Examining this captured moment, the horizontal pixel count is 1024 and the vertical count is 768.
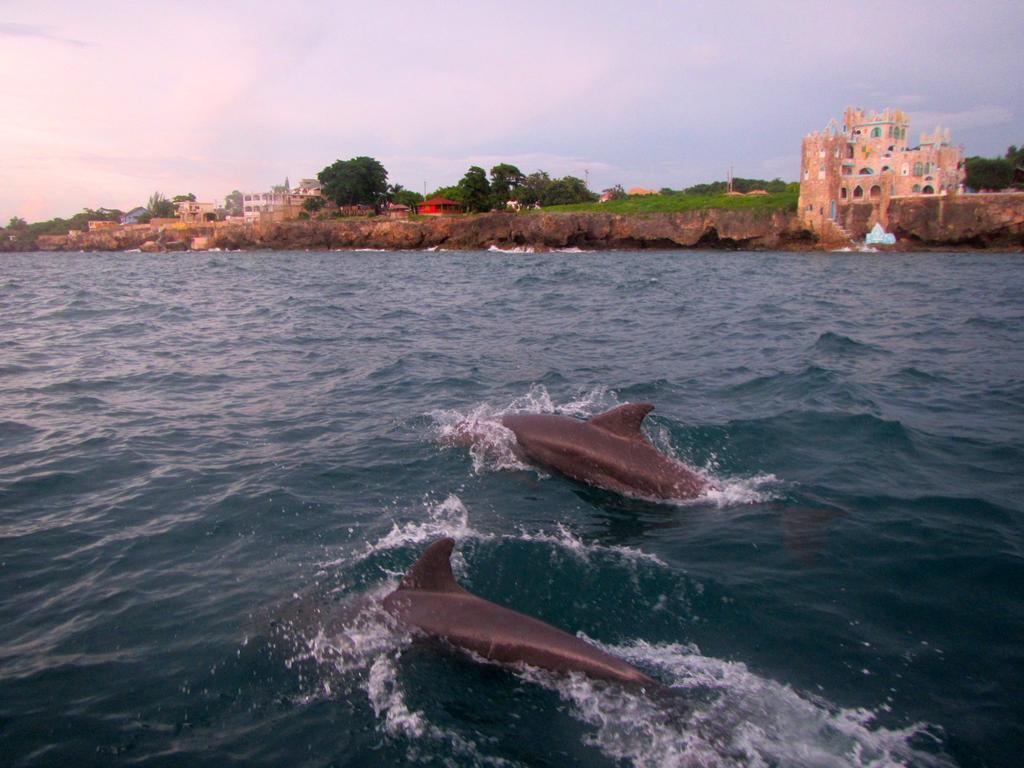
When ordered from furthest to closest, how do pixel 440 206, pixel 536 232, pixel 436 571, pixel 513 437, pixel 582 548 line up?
pixel 440 206, pixel 536 232, pixel 513 437, pixel 582 548, pixel 436 571

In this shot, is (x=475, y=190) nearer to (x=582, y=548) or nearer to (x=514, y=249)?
(x=514, y=249)

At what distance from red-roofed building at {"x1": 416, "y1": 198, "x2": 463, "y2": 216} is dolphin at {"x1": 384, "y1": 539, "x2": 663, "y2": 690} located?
113300 mm

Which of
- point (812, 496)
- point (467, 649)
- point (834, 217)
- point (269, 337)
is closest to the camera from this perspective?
point (467, 649)

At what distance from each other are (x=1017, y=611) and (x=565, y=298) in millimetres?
24312

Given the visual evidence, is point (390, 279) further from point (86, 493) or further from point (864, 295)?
point (86, 493)

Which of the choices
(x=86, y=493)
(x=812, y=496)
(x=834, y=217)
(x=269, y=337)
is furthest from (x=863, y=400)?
(x=834, y=217)

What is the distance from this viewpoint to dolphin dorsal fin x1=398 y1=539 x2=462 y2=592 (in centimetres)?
616

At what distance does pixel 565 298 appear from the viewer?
97.5ft

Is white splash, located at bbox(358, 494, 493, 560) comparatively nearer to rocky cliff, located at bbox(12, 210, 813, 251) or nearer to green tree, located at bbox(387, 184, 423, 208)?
rocky cliff, located at bbox(12, 210, 813, 251)

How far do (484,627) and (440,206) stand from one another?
11674 centimetres

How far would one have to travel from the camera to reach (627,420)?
356 inches

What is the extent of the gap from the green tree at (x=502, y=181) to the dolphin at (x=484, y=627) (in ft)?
351

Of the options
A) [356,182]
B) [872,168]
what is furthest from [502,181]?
[872,168]

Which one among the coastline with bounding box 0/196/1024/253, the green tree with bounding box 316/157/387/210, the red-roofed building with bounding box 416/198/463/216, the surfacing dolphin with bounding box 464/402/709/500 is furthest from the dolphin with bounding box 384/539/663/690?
the green tree with bounding box 316/157/387/210
